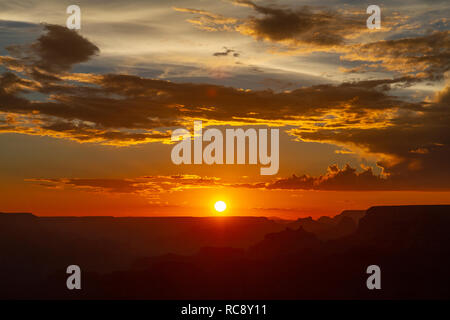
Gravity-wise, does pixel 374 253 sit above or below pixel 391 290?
above

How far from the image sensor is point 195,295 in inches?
6240

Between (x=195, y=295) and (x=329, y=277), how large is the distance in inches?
1680

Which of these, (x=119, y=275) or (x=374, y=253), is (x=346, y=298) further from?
(x=119, y=275)

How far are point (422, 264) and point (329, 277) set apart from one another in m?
28.3
